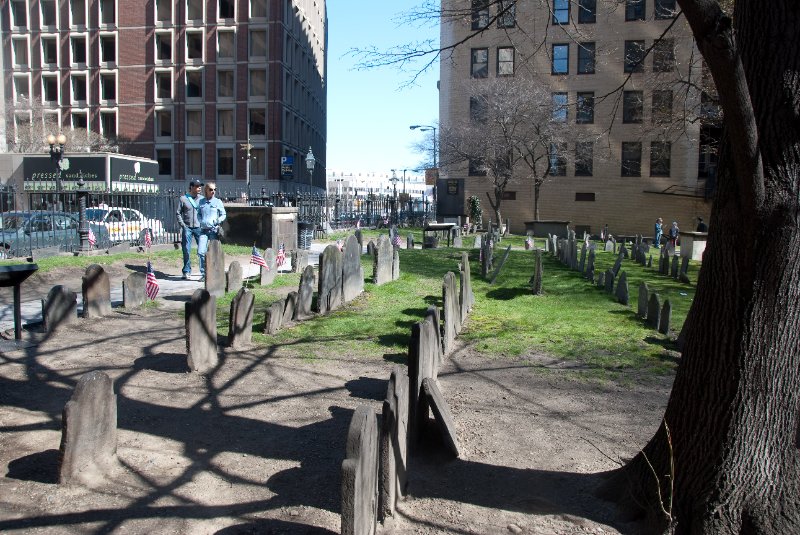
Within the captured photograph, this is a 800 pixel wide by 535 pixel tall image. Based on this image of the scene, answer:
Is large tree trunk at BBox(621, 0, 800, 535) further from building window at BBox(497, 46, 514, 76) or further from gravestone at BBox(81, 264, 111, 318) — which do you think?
building window at BBox(497, 46, 514, 76)

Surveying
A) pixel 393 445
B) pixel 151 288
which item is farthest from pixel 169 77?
pixel 393 445

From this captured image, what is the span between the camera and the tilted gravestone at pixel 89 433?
4.79 meters

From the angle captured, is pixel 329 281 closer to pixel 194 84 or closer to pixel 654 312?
pixel 654 312

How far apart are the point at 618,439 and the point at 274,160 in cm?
5167

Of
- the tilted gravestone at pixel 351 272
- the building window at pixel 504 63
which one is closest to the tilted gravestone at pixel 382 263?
the tilted gravestone at pixel 351 272

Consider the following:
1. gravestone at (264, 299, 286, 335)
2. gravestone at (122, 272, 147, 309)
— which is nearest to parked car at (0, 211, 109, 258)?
gravestone at (122, 272, 147, 309)

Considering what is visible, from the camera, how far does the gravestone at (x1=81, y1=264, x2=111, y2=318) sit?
9863 mm

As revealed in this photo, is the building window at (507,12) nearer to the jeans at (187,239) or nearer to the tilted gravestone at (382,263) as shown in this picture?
the tilted gravestone at (382,263)

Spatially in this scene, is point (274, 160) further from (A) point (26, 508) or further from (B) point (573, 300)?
(A) point (26, 508)

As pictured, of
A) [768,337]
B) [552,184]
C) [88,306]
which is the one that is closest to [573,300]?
[88,306]

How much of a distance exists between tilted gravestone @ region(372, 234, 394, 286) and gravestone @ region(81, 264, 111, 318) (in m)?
5.23

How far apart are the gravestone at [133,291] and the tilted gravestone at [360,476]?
7.75m

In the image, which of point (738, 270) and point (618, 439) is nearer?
point (738, 270)

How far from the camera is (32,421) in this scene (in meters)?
5.98
